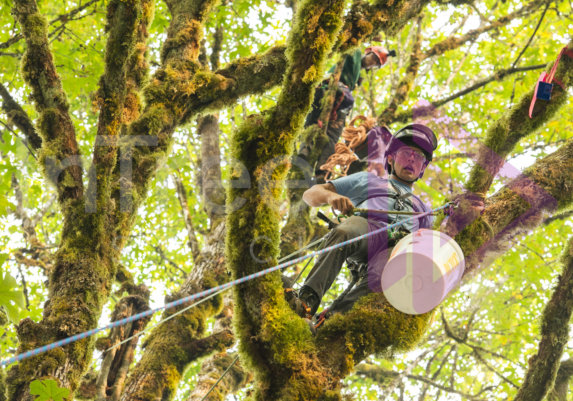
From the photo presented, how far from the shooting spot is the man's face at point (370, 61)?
281 inches

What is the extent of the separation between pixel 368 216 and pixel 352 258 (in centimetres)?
35

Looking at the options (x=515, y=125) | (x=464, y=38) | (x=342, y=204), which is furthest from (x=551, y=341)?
(x=464, y=38)

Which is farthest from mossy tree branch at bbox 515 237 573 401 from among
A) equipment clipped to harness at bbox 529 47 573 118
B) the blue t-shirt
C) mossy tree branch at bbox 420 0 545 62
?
mossy tree branch at bbox 420 0 545 62

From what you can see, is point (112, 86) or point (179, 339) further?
point (179, 339)

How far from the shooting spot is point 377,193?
3.72 metres

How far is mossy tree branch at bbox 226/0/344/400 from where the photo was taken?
7.02 feet

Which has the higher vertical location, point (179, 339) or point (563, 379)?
point (179, 339)

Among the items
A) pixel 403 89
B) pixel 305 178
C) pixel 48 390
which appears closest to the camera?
pixel 48 390

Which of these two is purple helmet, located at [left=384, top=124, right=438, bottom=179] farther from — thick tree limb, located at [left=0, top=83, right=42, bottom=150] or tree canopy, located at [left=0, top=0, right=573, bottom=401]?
thick tree limb, located at [left=0, top=83, right=42, bottom=150]

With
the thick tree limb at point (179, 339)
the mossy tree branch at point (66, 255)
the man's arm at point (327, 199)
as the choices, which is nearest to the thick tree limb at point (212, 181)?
the thick tree limb at point (179, 339)

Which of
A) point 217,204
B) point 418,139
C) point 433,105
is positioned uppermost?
point 433,105

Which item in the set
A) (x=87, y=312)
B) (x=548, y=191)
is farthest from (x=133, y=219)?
(x=548, y=191)

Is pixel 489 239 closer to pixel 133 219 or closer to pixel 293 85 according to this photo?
pixel 293 85

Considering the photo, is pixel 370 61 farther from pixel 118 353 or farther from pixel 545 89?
pixel 118 353
